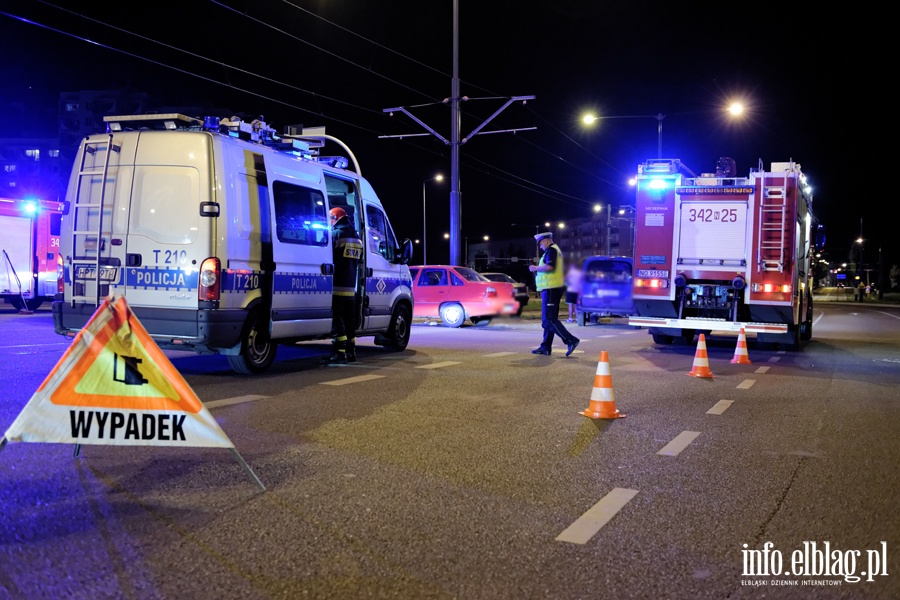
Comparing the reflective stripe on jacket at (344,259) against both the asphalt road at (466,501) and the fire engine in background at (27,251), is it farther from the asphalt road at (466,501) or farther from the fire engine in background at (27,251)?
the fire engine in background at (27,251)

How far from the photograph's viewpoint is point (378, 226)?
473 inches

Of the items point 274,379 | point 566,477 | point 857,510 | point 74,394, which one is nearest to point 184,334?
point 274,379

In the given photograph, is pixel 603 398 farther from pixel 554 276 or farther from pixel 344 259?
pixel 344 259

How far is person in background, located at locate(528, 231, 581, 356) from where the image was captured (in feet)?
15.7

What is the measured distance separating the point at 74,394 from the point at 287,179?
18.6 feet

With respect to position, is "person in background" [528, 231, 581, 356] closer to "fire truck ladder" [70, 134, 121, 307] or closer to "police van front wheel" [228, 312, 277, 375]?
"police van front wheel" [228, 312, 277, 375]

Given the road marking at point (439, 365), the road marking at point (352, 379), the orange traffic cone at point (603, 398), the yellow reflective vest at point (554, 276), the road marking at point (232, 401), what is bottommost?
the road marking at point (439, 365)

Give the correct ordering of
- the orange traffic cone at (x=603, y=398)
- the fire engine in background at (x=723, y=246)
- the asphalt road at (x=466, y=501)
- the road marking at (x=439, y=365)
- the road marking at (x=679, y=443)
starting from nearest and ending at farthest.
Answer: the asphalt road at (x=466, y=501), the road marking at (x=679, y=443), the orange traffic cone at (x=603, y=398), the road marking at (x=439, y=365), the fire engine in background at (x=723, y=246)

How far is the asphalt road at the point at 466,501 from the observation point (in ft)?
10.8

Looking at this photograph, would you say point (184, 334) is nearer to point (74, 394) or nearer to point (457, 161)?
point (74, 394)

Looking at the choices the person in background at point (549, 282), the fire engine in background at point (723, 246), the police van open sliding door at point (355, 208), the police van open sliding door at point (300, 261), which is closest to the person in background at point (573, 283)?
the person in background at point (549, 282)

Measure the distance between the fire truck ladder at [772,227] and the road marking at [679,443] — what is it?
716cm

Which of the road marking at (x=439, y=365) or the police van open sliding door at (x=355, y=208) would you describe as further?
the police van open sliding door at (x=355, y=208)

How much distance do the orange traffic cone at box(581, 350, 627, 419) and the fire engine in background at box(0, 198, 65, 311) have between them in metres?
17.6
